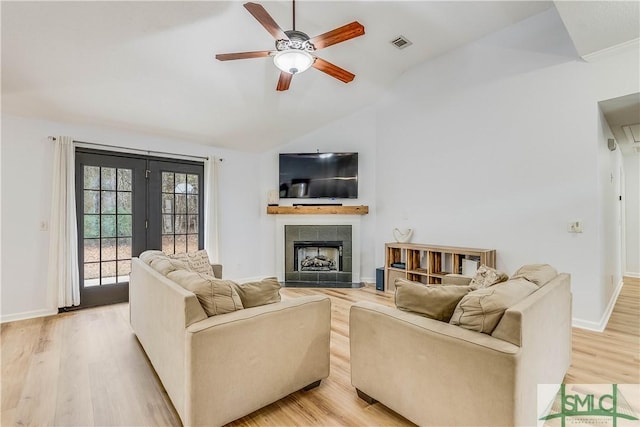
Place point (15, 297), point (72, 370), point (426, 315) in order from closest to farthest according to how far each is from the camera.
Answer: point (426, 315) → point (72, 370) → point (15, 297)

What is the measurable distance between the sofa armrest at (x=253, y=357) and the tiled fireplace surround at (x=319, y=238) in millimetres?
3240

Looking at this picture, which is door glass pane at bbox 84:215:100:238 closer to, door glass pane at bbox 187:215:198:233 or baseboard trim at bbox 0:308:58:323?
baseboard trim at bbox 0:308:58:323

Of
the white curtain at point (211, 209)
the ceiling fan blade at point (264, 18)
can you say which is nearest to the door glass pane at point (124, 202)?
the white curtain at point (211, 209)

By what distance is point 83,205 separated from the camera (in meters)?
3.97

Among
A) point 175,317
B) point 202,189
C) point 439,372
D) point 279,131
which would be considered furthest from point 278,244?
point 439,372

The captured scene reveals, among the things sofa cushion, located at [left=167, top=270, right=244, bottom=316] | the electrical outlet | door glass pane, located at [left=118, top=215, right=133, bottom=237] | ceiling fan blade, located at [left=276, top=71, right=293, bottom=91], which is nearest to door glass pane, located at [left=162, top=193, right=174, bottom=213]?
door glass pane, located at [left=118, top=215, right=133, bottom=237]

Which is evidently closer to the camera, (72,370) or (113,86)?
Answer: (72,370)

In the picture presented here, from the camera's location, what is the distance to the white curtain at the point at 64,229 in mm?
3672

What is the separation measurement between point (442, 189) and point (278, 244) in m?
2.83

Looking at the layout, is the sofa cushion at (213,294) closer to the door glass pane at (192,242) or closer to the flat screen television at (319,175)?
the door glass pane at (192,242)

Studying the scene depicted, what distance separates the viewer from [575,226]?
328 centimetres

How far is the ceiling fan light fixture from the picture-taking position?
2.29 m

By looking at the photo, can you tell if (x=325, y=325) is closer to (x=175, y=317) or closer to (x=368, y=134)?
(x=175, y=317)

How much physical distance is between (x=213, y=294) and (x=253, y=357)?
42cm
